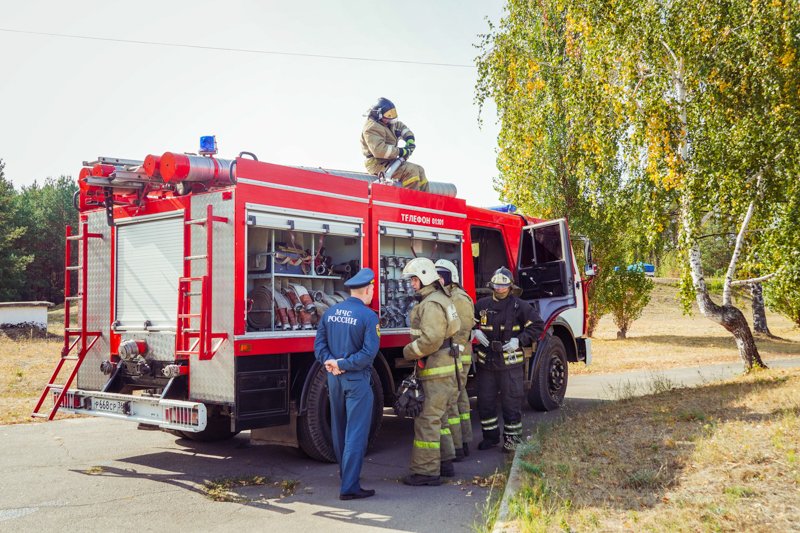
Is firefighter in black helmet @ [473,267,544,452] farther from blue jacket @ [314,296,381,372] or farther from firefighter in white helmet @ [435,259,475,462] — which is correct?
blue jacket @ [314,296,381,372]

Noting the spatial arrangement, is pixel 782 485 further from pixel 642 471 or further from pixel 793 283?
pixel 793 283

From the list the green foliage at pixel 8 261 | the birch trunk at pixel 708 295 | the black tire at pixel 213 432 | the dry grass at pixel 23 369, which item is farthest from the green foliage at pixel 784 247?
the green foliage at pixel 8 261

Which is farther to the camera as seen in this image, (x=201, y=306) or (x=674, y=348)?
(x=674, y=348)

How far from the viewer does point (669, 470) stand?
542 centimetres

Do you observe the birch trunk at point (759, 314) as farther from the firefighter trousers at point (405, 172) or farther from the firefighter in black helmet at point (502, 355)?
the firefighter in black helmet at point (502, 355)

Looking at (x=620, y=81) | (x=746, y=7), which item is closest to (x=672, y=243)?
(x=620, y=81)

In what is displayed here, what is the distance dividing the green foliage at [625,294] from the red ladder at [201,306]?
60.2 ft

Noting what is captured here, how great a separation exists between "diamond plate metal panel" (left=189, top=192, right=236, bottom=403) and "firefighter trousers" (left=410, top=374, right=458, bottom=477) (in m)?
1.64

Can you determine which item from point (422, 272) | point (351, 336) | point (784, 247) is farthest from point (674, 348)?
point (351, 336)

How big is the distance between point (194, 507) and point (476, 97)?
15.3 m

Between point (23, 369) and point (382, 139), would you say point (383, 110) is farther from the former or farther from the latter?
point (23, 369)

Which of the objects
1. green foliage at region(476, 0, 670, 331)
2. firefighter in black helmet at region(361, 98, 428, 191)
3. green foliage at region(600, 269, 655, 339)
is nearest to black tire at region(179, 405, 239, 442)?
firefighter in black helmet at region(361, 98, 428, 191)

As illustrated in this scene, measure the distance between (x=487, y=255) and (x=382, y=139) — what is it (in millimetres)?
2358

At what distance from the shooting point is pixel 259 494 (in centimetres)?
570
